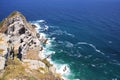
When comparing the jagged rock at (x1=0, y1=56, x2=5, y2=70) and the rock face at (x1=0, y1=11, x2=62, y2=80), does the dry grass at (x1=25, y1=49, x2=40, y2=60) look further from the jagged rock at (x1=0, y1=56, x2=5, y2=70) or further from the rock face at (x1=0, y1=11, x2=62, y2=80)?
the jagged rock at (x1=0, y1=56, x2=5, y2=70)

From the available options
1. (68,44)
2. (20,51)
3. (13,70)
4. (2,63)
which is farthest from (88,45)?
(2,63)

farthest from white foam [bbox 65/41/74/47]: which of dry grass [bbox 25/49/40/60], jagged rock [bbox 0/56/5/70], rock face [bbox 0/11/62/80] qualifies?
jagged rock [bbox 0/56/5/70]

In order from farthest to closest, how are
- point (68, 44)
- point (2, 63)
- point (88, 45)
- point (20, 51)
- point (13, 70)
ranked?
point (68, 44), point (88, 45), point (20, 51), point (2, 63), point (13, 70)

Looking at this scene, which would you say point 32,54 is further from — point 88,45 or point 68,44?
point 88,45

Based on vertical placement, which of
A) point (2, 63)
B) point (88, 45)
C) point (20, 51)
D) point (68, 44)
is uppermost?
point (68, 44)

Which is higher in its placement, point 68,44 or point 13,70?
point 68,44

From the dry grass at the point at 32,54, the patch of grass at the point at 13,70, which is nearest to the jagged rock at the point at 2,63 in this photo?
the patch of grass at the point at 13,70

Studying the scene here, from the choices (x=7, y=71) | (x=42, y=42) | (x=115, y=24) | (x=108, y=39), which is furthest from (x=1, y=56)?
(x=115, y=24)

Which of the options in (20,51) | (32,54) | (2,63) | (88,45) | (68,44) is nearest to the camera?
(2,63)

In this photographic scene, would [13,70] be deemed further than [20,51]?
No
